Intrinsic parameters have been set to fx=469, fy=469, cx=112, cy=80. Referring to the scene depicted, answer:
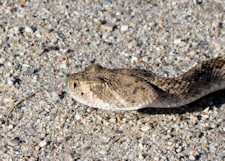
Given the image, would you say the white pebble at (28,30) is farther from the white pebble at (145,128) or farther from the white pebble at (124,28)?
the white pebble at (145,128)

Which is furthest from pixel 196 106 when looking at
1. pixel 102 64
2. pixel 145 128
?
pixel 102 64

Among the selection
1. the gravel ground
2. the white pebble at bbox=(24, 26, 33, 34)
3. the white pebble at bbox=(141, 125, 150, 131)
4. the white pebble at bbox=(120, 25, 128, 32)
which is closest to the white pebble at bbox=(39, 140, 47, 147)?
the gravel ground

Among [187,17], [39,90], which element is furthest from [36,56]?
[187,17]

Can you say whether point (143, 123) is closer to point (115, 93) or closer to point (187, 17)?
point (115, 93)

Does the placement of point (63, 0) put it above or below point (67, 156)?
above

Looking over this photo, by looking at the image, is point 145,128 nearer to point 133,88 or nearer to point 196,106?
point 133,88

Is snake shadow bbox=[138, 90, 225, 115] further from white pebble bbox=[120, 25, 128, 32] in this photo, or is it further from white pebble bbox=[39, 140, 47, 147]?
white pebble bbox=[120, 25, 128, 32]

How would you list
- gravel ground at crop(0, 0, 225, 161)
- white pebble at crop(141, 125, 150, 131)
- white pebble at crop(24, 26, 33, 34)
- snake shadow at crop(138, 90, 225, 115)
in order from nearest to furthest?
gravel ground at crop(0, 0, 225, 161)
white pebble at crop(141, 125, 150, 131)
snake shadow at crop(138, 90, 225, 115)
white pebble at crop(24, 26, 33, 34)
